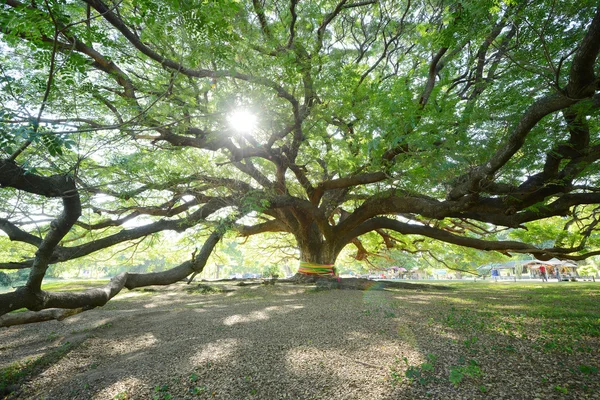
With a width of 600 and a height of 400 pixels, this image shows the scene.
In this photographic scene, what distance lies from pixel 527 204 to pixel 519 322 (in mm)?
3528

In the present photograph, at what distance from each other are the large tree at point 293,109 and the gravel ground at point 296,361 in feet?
2.15

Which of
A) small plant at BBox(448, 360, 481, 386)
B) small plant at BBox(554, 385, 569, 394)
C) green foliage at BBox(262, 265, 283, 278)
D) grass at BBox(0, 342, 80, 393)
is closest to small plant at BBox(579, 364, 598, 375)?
small plant at BBox(554, 385, 569, 394)

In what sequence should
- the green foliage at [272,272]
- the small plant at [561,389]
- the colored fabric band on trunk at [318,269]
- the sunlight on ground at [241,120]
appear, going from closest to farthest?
the small plant at [561,389]
the sunlight on ground at [241,120]
the colored fabric band on trunk at [318,269]
the green foliage at [272,272]

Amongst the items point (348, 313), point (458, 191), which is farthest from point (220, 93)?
point (458, 191)

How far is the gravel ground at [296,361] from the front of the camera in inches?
75.1

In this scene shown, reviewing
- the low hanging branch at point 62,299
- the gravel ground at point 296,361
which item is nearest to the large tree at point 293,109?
the low hanging branch at point 62,299

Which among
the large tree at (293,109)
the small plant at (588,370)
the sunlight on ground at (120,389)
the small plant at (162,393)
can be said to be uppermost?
the large tree at (293,109)

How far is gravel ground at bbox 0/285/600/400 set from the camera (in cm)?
191

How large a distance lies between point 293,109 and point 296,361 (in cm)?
477

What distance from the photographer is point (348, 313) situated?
422 centimetres

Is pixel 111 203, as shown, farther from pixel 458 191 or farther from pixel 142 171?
pixel 458 191

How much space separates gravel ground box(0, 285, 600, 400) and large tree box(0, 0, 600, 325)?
0.66m

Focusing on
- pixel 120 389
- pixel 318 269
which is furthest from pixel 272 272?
pixel 120 389

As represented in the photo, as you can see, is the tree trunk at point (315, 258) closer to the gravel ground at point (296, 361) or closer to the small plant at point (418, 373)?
the gravel ground at point (296, 361)
